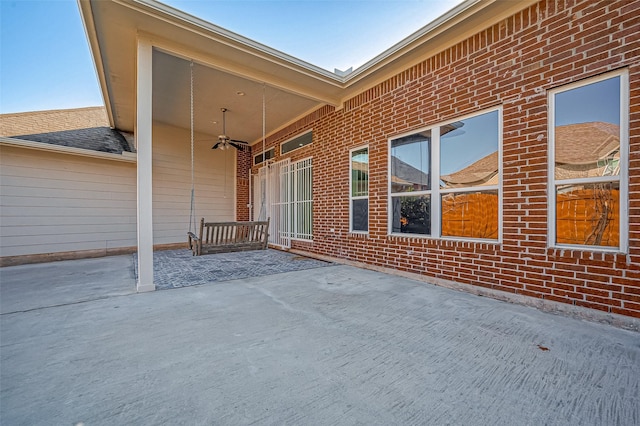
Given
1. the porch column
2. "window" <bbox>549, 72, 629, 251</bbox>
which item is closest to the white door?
the porch column

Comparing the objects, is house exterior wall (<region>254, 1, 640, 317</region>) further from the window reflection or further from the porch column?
the porch column

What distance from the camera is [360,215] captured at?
5109 mm

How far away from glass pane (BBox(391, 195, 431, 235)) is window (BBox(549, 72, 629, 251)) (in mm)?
1465

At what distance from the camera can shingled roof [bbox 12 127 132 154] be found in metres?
5.73

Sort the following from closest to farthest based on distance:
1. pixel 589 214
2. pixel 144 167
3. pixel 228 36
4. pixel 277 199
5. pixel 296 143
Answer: pixel 589 214, pixel 144 167, pixel 228 36, pixel 296 143, pixel 277 199

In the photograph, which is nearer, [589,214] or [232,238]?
[589,214]

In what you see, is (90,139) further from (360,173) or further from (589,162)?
(589,162)

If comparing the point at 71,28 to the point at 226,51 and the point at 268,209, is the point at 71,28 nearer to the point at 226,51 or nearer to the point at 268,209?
the point at 226,51

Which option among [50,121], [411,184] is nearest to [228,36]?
[411,184]

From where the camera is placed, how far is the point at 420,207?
4.07 meters

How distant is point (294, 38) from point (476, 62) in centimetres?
325

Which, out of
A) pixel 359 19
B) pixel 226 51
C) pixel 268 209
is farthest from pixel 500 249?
pixel 268 209

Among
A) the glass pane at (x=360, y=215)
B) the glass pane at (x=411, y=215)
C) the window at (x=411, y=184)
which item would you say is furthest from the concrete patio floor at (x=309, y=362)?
the glass pane at (x=360, y=215)

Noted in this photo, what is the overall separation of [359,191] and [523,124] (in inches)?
108
